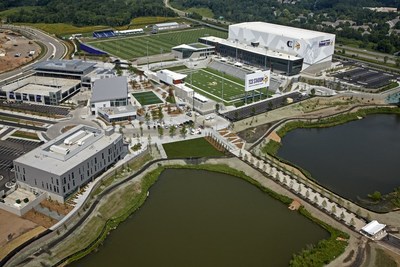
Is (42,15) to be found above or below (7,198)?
above

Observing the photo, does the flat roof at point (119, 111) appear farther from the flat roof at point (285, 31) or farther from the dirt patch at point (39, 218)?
the flat roof at point (285, 31)

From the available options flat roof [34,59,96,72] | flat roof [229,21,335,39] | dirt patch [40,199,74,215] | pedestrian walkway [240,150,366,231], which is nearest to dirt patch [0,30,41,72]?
flat roof [34,59,96,72]

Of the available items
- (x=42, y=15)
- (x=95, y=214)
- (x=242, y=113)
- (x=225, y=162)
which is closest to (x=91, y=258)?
(x=95, y=214)

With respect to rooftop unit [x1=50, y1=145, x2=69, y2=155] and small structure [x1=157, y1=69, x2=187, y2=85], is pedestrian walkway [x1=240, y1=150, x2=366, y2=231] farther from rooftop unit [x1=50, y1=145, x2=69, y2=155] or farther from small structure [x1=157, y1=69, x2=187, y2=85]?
small structure [x1=157, y1=69, x2=187, y2=85]

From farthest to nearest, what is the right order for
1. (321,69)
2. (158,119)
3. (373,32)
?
(373,32) → (321,69) → (158,119)

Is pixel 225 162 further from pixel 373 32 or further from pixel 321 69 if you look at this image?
pixel 373 32

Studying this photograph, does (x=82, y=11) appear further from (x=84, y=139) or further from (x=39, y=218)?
(x=39, y=218)

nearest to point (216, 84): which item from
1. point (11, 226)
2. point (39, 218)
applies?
point (39, 218)
